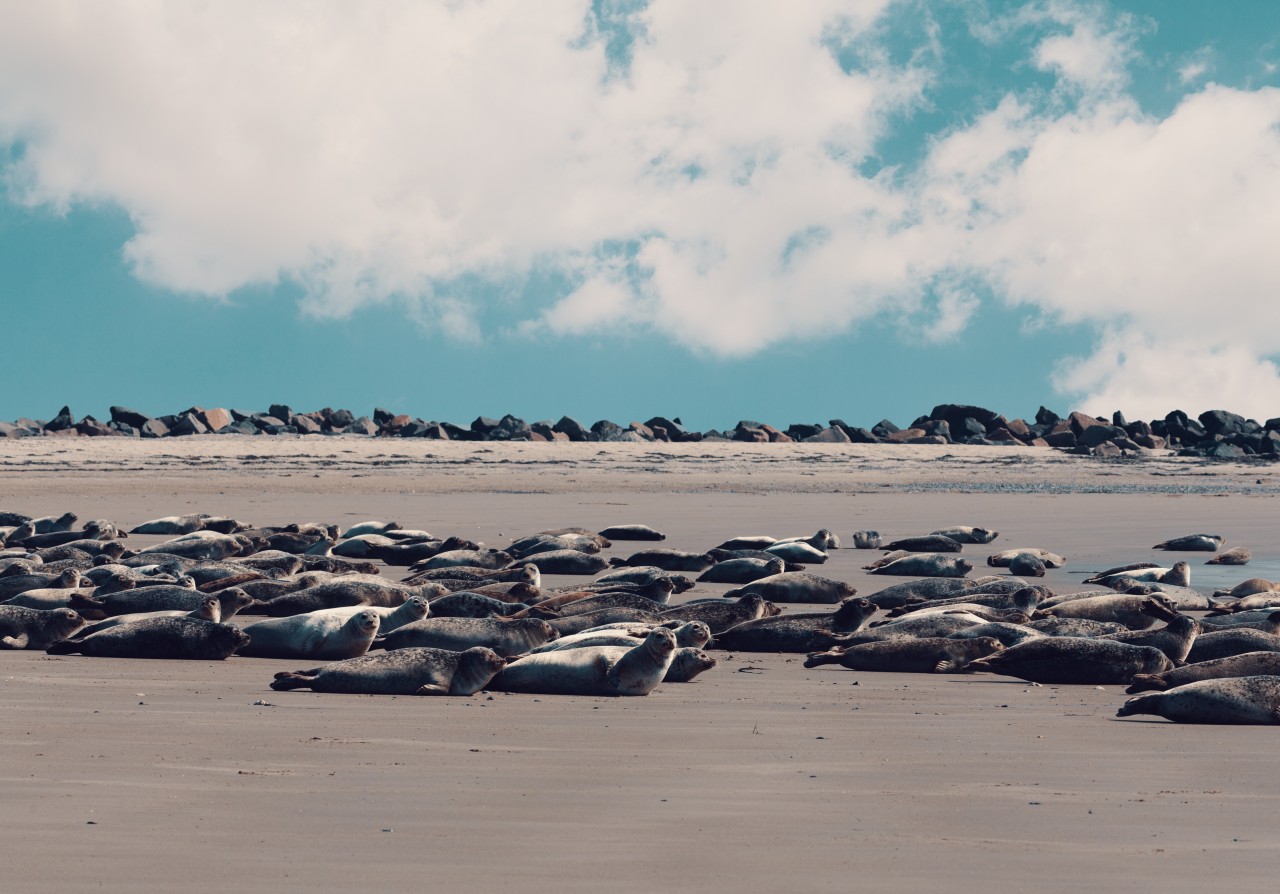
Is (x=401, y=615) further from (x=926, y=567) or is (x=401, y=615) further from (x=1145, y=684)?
(x=926, y=567)

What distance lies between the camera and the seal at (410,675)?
7105 millimetres

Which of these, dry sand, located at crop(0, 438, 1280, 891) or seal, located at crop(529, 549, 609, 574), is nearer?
dry sand, located at crop(0, 438, 1280, 891)

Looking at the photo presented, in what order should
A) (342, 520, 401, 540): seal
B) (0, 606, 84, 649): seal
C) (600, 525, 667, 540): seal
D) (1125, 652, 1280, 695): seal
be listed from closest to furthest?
(1125, 652, 1280, 695): seal → (0, 606, 84, 649): seal → (342, 520, 401, 540): seal → (600, 525, 667, 540): seal

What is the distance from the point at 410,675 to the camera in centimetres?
718

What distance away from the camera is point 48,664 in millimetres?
8039

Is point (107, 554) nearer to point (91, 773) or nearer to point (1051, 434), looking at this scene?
point (91, 773)

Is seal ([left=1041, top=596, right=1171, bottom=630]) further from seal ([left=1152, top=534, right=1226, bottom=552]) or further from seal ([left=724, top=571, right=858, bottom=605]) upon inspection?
seal ([left=1152, top=534, right=1226, bottom=552])

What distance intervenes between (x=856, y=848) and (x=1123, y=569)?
9.97 metres

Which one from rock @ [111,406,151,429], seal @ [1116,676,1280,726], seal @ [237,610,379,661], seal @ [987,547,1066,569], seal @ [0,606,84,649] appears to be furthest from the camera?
rock @ [111,406,151,429]

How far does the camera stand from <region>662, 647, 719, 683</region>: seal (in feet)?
25.0

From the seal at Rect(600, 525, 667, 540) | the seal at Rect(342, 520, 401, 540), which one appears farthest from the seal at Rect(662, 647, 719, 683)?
the seal at Rect(342, 520, 401, 540)

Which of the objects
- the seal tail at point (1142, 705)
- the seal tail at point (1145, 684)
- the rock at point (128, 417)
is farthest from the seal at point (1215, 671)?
the rock at point (128, 417)

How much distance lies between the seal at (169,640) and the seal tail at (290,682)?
1283mm

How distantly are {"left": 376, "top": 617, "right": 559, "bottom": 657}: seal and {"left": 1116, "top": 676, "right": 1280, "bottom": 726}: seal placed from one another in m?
3.32
